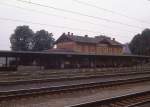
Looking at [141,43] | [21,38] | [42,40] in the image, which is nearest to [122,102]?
[141,43]

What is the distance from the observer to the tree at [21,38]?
282 ft

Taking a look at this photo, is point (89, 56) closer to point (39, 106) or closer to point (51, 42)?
point (39, 106)

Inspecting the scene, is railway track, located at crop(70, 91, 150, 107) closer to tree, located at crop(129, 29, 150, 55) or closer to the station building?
the station building

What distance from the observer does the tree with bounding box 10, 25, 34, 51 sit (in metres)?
85.8

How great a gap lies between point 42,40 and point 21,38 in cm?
692

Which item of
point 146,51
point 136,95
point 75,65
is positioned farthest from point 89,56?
point 146,51

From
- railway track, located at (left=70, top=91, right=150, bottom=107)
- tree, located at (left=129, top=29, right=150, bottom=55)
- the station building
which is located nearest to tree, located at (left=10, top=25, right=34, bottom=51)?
the station building

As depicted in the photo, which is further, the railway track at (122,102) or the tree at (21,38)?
the tree at (21,38)

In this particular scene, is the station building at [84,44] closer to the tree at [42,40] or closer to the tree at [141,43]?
the tree at [141,43]

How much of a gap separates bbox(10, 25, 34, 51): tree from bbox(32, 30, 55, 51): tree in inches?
75.8

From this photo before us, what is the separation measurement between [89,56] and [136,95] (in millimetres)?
33574

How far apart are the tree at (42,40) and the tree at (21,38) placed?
1925 mm

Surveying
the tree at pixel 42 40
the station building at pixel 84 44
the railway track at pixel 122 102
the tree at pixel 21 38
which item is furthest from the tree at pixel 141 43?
the railway track at pixel 122 102

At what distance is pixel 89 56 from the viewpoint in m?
45.2
